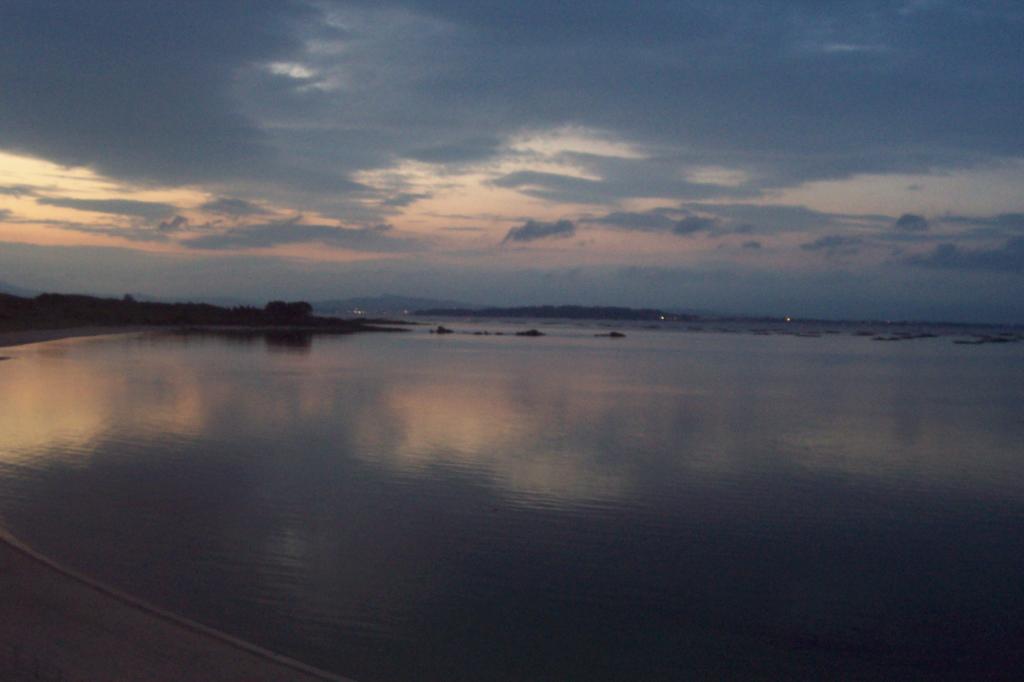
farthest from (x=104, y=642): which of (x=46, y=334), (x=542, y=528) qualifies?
(x=46, y=334)

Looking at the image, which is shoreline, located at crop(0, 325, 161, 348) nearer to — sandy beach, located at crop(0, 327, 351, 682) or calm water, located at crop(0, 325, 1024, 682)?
calm water, located at crop(0, 325, 1024, 682)

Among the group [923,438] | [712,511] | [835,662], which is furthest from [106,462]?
[923,438]

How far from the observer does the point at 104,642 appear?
558cm

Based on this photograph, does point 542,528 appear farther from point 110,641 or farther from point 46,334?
point 46,334

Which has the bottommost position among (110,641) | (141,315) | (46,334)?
(110,641)

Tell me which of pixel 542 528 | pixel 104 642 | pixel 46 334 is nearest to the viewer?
pixel 104 642

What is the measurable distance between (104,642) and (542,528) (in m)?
5.12

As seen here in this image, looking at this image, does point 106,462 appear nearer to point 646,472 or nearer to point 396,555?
point 396,555

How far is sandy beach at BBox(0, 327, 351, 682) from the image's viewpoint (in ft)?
16.9

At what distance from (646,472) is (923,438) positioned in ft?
25.6

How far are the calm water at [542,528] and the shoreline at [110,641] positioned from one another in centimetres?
62

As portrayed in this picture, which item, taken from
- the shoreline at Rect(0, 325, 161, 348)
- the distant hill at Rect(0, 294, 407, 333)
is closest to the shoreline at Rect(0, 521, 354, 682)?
the shoreline at Rect(0, 325, 161, 348)

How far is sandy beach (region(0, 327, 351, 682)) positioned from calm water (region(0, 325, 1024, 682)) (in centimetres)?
66

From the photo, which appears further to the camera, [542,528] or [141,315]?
[141,315]
